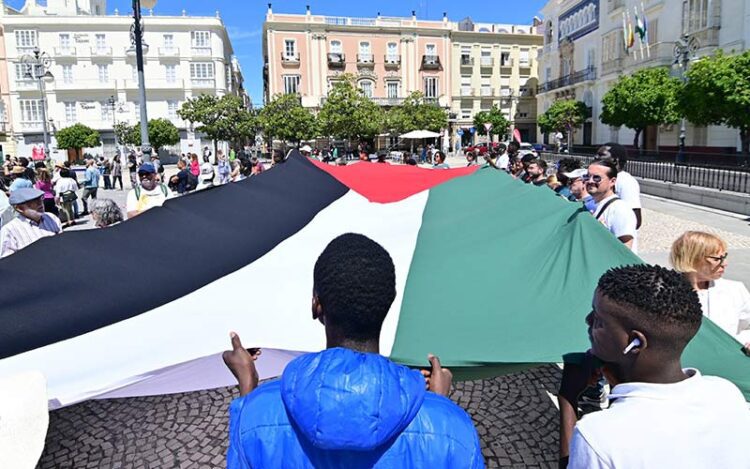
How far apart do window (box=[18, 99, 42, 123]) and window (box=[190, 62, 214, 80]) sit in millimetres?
13593

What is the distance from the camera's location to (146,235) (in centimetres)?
387

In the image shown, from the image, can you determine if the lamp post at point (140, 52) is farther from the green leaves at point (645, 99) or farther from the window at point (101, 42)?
the window at point (101, 42)

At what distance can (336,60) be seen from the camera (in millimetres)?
51125

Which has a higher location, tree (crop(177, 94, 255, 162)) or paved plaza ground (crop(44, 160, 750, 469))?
tree (crop(177, 94, 255, 162))

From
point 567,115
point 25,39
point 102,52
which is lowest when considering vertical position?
point 567,115

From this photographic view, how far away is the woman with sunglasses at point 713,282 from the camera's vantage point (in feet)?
8.86

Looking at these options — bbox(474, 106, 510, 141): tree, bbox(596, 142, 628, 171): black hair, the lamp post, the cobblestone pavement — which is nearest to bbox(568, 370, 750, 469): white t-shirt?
the cobblestone pavement

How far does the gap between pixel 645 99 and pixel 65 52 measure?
47536mm

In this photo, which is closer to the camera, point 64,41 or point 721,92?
point 721,92

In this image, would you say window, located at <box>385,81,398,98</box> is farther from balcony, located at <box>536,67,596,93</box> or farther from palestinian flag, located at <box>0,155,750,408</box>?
palestinian flag, located at <box>0,155,750,408</box>

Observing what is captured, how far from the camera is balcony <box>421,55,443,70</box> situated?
177ft

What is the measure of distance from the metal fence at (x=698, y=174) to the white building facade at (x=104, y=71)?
40329mm

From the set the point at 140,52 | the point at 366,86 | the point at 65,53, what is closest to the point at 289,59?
the point at 366,86

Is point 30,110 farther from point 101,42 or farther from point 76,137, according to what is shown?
point 101,42
